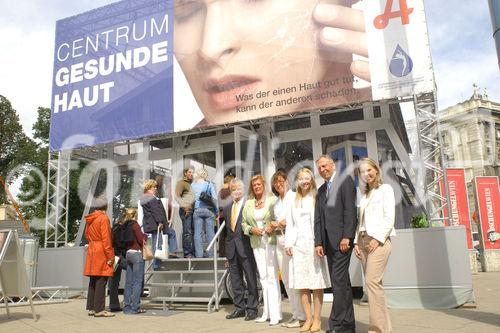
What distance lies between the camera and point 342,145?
8.49 meters

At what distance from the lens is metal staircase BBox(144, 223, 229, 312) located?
239 inches

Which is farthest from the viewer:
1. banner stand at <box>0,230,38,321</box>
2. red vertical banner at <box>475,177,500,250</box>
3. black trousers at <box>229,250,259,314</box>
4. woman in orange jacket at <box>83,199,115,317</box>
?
red vertical banner at <box>475,177,500,250</box>

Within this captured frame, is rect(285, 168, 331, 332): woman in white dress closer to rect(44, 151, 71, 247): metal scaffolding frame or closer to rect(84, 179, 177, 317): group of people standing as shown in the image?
rect(84, 179, 177, 317): group of people standing

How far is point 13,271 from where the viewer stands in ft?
18.3

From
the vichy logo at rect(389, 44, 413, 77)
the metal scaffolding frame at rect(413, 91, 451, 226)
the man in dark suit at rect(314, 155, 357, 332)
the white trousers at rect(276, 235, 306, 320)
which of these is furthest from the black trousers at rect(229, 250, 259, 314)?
the vichy logo at rect(389, 44, 413, 77)

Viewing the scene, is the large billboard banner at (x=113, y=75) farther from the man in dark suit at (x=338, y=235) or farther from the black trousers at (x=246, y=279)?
the man in dark suit at (x=338, y=235)

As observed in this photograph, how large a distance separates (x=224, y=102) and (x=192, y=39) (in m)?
1.70

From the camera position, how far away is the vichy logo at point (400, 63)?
6.93 meters

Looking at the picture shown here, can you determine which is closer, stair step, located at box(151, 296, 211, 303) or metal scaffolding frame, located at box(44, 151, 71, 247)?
stair step, located at box(151, 296, 211, 303)

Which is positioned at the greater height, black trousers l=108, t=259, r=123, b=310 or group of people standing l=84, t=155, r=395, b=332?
group of people standing l=84, t=155, r=395, b=332

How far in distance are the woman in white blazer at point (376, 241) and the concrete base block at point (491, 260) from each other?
11673mm

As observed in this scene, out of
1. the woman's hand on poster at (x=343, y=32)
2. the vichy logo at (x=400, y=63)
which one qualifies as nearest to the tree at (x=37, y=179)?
the woman's hand on poster at (x=343, y=32)

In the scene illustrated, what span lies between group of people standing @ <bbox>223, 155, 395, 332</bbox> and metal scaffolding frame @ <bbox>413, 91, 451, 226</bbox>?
2785 millimetres

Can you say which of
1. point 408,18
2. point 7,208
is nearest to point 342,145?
point 408,18
